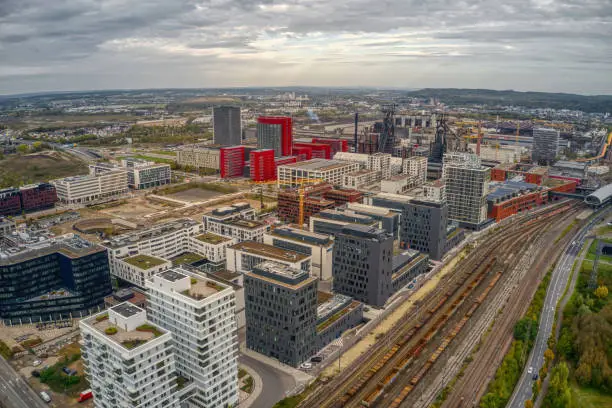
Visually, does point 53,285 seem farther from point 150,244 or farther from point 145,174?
point 145,174

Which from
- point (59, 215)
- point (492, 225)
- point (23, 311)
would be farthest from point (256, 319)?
point (59, 215)

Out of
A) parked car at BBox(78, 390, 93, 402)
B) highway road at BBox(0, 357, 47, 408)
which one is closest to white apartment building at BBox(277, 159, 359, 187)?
highway road at BBox(0, 357, 47, 408)

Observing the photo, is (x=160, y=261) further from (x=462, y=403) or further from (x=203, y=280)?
(x=462, y=403)

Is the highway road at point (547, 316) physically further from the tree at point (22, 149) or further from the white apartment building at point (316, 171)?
the tree at point (22, 149)

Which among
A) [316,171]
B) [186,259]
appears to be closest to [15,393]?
[186,259]

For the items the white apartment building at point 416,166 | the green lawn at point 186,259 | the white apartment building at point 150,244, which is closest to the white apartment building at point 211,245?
the green lawn at point 186,259
